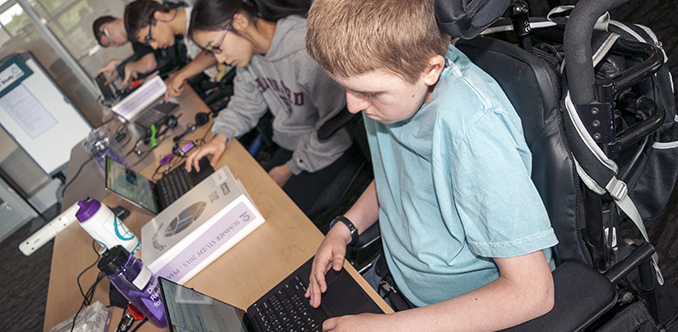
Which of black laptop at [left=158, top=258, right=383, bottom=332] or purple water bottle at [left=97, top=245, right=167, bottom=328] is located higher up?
purple water bottle at [left=97, top=245, right=167, bottom=328]

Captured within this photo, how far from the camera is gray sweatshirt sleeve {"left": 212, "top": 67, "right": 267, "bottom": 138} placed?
1.63 m

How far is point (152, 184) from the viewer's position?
4.80 ft

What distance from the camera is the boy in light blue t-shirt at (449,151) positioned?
2.03 ft

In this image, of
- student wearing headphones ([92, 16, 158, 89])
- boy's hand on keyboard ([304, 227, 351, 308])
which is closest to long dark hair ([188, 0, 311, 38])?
boy's hand on keyboard ([304, 227, 351, 308])

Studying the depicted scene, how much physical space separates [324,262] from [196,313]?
278 mm

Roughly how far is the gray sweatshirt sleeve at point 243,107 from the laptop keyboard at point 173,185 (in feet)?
0.82

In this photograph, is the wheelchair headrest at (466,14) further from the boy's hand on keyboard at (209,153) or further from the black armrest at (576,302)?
the boy's hand on keyboard at (209,153)

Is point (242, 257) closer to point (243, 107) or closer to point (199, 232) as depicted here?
point (199, 232)

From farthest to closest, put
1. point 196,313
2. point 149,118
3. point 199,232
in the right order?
point 149,118 < point 199,232 < point 196,313

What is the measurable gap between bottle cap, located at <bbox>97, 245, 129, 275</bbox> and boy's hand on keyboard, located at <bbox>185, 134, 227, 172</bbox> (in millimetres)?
542

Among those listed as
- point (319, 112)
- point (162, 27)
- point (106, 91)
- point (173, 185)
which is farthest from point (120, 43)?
point (319, 112)

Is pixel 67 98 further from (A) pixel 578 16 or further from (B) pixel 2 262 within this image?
(A) pixel 578 16

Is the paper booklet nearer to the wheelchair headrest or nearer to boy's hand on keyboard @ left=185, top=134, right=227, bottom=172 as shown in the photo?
boy's hand on keyboard @ left=185, top=134, right=227, bottom=172

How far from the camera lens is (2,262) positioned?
2902mm
